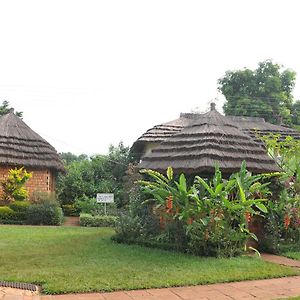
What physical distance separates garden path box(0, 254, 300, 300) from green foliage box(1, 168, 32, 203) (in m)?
13.5

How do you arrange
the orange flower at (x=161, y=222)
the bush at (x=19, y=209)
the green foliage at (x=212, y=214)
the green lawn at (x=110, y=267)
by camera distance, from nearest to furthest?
the green lawn at (x=110, y=267)
the green foliage at (x=212, y=214)
the orange flower at (x=161, y=222)
the bush at (x=19, y=209)

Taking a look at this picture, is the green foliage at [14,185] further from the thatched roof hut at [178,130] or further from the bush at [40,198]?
the thatched roof hut at [178,130]

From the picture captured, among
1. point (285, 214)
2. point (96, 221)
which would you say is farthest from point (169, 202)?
point (96, 221)

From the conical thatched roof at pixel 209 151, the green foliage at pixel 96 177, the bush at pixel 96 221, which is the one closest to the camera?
the conical thatched roof at pixel 209 151

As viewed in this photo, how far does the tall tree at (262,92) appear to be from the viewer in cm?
3291

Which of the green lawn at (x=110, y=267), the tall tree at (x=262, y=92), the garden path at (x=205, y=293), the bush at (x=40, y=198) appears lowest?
the garden path at (x=205, y=293)

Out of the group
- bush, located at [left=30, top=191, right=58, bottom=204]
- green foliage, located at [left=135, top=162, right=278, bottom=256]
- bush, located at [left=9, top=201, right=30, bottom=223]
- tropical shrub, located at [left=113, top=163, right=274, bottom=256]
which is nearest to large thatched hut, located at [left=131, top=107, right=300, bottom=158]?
bush, located at [left=30, top=191, right=58, bottom=204]

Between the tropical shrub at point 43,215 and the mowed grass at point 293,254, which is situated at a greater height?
the tropical shrub at point 43,215

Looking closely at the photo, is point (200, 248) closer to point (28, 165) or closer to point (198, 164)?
point (198, 164)

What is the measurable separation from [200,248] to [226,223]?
83cm

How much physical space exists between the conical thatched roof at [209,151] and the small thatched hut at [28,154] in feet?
29.1

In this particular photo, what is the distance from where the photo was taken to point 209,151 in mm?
11023

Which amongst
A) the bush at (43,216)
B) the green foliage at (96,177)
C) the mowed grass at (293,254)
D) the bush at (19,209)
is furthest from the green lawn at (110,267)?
the green foliage at (96,177)

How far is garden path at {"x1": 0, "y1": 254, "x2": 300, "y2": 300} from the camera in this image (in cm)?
584
